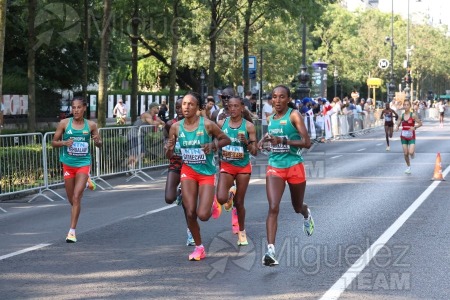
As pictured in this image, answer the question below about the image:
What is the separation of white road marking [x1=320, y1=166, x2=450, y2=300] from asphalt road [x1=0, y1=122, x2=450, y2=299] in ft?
0.05

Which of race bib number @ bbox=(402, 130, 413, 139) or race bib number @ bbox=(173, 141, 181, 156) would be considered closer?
race bib number @ bbox=(173, 141, 181, 156)

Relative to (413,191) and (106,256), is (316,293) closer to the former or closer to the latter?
(106,256)

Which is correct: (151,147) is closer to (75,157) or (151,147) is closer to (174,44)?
(174,44)

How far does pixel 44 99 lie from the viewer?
47.4 m

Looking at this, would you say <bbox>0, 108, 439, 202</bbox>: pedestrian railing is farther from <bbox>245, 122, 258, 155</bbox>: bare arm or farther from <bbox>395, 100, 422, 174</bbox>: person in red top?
<bbox>245, 122, 258, 155</bbox>: bare arm

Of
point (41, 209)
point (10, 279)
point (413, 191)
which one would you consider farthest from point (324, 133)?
point (10, 279)

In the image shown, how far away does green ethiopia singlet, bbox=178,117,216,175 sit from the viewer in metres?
9.95

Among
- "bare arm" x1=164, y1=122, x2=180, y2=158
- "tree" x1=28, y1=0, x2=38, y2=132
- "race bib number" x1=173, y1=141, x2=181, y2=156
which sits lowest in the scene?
"race bib number" x1=173, y1=141, x2=181, y2=156

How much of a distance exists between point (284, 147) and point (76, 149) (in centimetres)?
303

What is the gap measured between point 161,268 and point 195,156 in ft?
3.84

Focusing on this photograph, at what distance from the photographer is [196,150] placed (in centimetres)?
996

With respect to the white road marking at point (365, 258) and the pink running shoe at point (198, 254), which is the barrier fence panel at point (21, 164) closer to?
the white road marking at point (365, 258)

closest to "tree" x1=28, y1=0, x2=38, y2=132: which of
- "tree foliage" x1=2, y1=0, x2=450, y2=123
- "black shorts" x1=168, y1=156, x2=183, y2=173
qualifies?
"tree foliage" x1=2, y1=0, x2=450, y2=123

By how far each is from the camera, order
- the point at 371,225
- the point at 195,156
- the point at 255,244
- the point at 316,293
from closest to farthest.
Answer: the point at 316,293 → the point at 195,156 → the point at 255,244 → the point at 371,225
